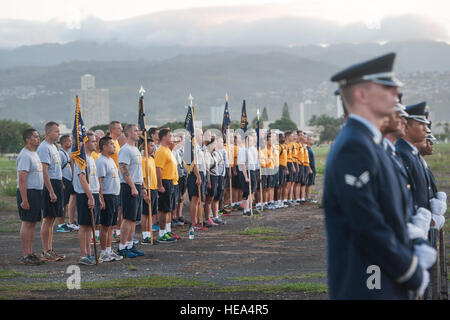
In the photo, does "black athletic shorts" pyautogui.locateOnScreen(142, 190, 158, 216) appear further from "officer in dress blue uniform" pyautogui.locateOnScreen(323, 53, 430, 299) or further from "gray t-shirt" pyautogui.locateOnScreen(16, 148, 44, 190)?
"officer in dress blue uniform" pyautogui.locateOnScreen(323, 53, 430, 299)

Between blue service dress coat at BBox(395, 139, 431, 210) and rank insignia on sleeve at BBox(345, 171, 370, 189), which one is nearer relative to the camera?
rank insignia on sleeve at BBox(345, 171, 370, 189)

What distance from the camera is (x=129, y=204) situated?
12031 millimetres

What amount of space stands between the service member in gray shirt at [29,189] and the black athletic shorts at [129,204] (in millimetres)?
1473

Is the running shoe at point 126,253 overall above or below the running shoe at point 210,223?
above

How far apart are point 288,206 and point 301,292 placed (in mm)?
14175

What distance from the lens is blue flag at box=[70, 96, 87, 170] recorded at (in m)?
11.2

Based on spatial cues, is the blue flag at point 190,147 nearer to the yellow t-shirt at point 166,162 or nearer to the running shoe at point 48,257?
the yellow t-shirt at point 166,162

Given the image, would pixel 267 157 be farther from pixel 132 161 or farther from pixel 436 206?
pixel 436 206

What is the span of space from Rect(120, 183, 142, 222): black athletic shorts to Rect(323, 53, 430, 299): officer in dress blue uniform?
843cm

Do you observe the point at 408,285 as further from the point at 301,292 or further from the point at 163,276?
the point at 163,276

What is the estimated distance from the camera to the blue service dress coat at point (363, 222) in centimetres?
350

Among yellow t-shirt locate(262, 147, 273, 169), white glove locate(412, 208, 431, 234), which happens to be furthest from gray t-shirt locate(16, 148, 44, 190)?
yellow t-shirt locate(262, 147, 273, 169)

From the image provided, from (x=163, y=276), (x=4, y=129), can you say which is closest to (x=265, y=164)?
(x=163, y=276)

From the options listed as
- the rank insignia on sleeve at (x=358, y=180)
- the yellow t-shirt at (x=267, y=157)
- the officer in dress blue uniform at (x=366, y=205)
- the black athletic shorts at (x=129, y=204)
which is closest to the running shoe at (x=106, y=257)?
the black athletic shorts at (x=129, y=204)
